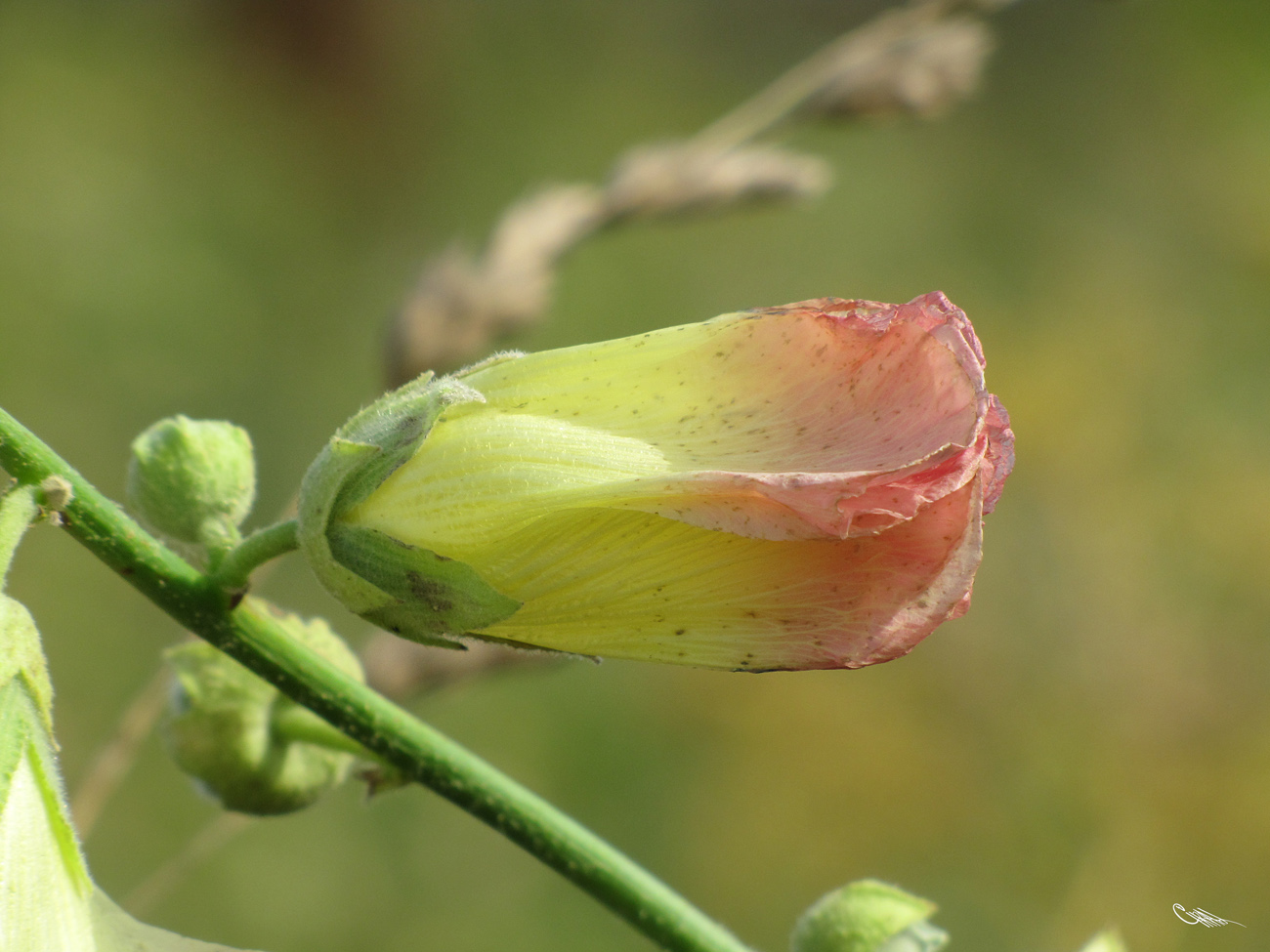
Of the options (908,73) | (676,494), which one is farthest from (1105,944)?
(908,73)

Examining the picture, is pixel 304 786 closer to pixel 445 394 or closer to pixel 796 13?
pixel 445 394

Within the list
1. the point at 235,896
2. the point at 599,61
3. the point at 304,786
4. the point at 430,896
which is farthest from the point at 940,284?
the point at 304,786

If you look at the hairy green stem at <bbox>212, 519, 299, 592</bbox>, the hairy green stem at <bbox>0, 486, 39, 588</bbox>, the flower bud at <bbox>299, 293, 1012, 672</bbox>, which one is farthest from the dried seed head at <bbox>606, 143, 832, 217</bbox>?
the hairy green stem at <bbox>0, 486, 39, 588</bbox>

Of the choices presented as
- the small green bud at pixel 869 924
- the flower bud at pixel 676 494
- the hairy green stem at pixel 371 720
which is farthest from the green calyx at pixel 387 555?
the small green bud at pixel 869 924

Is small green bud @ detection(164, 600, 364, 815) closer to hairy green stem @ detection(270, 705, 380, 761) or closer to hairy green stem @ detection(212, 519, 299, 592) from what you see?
hairy green stem @ detection(270, 705, 380, 761)

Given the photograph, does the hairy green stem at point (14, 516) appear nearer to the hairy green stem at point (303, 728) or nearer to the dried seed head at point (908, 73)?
the hairy green stem at point (303, 728)
